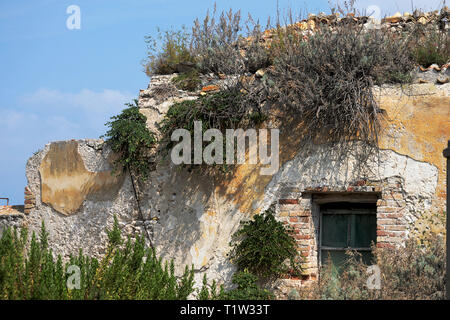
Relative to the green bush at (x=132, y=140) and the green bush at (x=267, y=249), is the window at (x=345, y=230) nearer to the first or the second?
the green bush at (x=267, y=249)

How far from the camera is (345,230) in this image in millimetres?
7359

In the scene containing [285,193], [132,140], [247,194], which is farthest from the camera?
[132,140]

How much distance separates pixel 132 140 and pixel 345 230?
3050 mm

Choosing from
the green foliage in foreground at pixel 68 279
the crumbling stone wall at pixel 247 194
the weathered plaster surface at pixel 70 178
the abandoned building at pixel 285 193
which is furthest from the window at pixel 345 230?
the weathered plaster surface at pixel 70 178

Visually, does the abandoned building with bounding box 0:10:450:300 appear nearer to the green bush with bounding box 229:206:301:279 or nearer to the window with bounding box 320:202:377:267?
the window with bounding box 320:202:377:267

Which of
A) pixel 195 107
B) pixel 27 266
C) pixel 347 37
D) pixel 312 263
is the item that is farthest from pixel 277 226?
pixel 27 266

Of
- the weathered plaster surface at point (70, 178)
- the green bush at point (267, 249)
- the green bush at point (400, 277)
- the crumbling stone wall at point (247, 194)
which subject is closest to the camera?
the green bush at point (400, 277)

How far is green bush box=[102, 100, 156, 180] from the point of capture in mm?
8055

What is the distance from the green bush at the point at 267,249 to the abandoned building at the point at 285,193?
0.14 m

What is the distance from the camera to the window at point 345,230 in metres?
7.22

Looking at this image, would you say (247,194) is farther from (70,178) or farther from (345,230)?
(70,178)

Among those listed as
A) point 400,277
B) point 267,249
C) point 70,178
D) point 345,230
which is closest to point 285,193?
point 267,249

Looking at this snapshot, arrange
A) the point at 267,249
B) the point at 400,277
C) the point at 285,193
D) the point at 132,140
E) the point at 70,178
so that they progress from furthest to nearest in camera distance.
Result: the point at 70,178, the point at 132,140, the point at 285,193, the point at 267,249, the point at 400,277

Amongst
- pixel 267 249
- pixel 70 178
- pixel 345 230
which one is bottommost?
pixel 267 249
